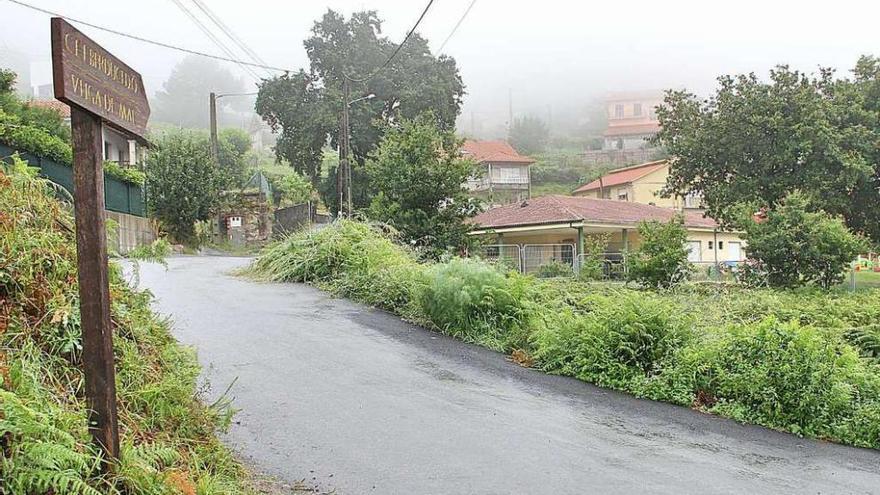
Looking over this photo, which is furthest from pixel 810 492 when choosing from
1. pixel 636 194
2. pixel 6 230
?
pixel 636 194

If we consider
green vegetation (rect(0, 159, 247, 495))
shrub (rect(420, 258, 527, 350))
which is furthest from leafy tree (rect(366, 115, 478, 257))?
green vegetation (rect(0, 159, 247, 495))

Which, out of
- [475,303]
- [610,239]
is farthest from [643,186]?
[475,303]

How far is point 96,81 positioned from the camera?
336 centimetres

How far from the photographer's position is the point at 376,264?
13.8 m

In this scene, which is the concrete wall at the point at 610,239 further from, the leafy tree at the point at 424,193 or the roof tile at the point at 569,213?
the leafy tree at the point at 424,193

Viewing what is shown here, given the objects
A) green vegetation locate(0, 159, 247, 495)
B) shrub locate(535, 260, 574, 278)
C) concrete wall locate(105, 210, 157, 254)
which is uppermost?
concrete wall locate(105, 210, 157, 254)

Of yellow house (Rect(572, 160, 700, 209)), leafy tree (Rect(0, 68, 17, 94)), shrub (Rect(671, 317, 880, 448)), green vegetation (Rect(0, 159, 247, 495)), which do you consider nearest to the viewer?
green vegetation (Rect(0, 159, 247, 495))

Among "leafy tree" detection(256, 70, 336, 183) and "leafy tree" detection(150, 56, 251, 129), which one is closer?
"leafy tree" detection(256, 70, 336, 183)

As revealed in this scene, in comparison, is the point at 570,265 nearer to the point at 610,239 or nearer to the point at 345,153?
the point at 610,239

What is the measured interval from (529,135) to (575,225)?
57.9 m

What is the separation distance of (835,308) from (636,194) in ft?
121

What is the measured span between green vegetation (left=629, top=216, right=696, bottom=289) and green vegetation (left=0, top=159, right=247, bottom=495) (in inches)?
450

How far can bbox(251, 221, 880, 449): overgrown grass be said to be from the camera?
7270 mm

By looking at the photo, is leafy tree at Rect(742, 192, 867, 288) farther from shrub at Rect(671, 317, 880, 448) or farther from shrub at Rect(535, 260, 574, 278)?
shrub at Rect(671, 317, 880, 448)
